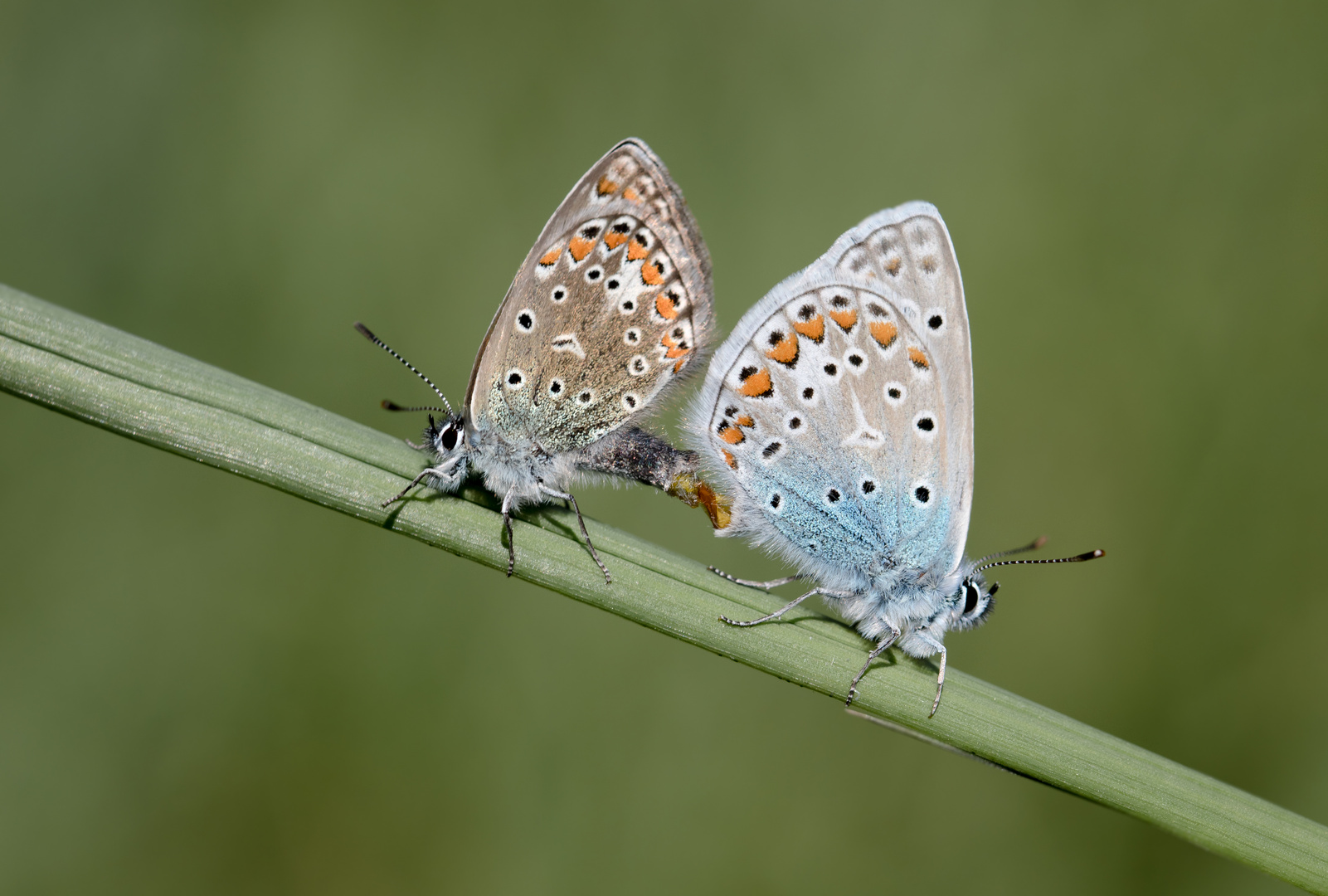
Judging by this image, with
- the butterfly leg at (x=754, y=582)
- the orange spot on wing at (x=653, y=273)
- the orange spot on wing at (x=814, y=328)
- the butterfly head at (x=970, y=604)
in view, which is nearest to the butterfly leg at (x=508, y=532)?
the butterfly leg at (x=754, y=582)

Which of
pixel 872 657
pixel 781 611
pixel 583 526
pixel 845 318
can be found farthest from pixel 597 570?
pixel 845 318

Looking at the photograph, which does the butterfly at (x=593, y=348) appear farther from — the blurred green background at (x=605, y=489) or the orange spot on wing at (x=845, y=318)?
the blurred green background at (x=605, y=489)

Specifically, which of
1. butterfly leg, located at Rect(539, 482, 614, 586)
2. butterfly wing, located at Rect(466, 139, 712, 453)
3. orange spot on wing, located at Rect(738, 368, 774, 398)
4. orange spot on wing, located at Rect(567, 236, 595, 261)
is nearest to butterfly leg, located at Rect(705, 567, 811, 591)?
butterfly leg, located at Rect(539, 482, 614, 586)

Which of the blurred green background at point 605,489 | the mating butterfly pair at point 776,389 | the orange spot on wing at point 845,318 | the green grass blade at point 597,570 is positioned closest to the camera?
the green grass blade at point 597,570

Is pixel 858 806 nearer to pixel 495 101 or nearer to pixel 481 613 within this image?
pixel 481 613

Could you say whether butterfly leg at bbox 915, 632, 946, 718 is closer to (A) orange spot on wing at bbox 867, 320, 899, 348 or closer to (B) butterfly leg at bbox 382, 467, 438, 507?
(A) orange spot on wing at bbox 867, 320, 899, 348

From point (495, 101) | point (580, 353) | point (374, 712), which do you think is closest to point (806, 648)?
point (580, 353)

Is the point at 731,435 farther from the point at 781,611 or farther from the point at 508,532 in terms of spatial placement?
the point at 508,532
